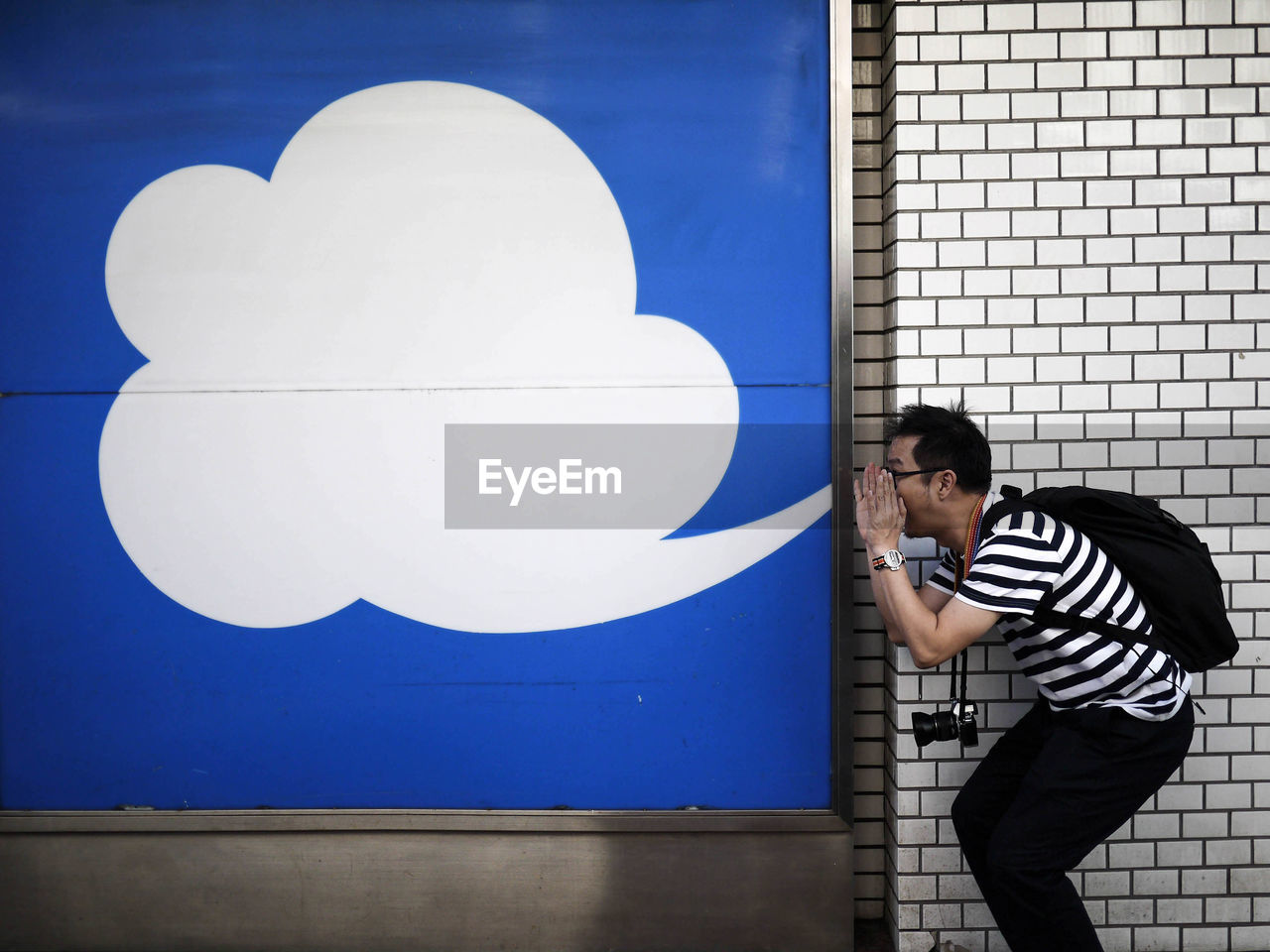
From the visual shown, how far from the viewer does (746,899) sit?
3088 millimetres

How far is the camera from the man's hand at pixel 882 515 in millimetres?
2510

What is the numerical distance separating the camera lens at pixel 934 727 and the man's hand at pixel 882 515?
22.9 inches

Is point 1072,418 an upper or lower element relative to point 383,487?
upper

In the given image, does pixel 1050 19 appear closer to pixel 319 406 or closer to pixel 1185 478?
pixel 1185 478

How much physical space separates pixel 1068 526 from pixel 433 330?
219 cm

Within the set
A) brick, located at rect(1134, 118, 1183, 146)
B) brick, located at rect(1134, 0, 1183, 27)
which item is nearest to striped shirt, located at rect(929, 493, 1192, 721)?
brick, located at rect(1134, 118, 1183, 146)

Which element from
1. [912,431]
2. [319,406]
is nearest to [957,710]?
[912,431]

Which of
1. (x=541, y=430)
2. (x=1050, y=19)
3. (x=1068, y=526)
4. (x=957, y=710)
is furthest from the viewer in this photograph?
(x=541, y=430)

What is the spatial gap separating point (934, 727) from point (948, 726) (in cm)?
4

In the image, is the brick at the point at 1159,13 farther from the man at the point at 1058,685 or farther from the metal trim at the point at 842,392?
the man at the point at 1058,685

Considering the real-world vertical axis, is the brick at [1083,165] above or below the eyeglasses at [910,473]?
above

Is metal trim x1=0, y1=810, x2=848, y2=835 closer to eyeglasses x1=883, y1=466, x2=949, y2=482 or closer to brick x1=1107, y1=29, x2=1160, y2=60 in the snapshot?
eyeglasses x1=883, y1=466, x2=949, y2=482

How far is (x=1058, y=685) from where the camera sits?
8.01 ft

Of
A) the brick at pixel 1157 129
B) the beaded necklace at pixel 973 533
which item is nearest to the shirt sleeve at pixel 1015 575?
the beaded necklace at pixel 973 533
